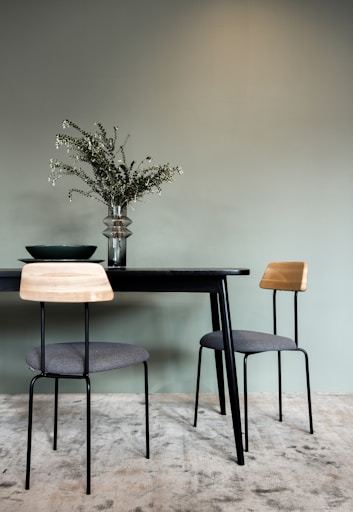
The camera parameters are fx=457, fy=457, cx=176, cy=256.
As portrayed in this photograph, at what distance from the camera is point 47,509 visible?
145 centimetres

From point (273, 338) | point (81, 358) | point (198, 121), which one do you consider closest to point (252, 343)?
point (273, 338)

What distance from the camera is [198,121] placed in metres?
2.87

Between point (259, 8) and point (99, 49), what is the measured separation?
1044 millimetres

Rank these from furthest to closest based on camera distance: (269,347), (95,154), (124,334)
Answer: (124,334)
(95,154)
(269,347)

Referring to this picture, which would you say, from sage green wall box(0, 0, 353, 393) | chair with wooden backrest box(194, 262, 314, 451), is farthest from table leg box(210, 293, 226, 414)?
sage green wall box(0, 0, 353, 393)

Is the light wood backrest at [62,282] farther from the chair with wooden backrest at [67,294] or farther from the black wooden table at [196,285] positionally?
the black wooden table at [196,285]

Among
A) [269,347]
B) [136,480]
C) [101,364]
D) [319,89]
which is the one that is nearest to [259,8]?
[319,89]

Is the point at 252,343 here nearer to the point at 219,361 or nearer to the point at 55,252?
the point at 219,361

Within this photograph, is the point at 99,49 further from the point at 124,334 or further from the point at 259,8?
the point at 124,334

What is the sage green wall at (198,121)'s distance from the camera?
2855 mm

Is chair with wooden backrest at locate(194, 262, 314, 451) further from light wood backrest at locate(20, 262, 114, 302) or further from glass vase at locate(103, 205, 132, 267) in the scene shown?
light wood backrest at locate(20, 262, 114, 302)

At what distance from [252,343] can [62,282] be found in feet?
2.94

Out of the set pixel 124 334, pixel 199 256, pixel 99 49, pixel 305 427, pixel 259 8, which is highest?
pixel 259 8

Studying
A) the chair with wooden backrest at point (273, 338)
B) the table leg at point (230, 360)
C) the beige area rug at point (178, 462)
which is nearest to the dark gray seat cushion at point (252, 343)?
the chair with wooden backrest at point (273, 338)
